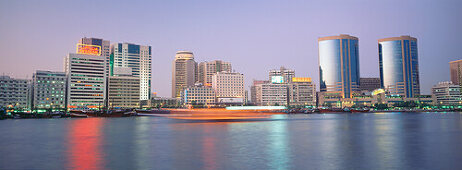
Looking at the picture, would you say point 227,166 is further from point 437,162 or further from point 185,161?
point 437,162

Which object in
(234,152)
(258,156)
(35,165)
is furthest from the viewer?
(234,152)

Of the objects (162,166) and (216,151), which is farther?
(216,151)

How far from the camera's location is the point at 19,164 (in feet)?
79.6

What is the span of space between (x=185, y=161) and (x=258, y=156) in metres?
6.11

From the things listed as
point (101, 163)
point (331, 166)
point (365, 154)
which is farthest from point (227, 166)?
point (365, 154)

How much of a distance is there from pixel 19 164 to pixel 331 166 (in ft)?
73.3

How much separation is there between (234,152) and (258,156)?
325 centimetres

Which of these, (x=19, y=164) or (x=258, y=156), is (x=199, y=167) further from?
(x=19, y=164)

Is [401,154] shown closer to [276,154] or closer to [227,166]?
[276,154]

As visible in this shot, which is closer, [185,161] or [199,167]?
[199,167]

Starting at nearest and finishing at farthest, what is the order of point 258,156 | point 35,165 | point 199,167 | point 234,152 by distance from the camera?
point 199,167 → point 35,165 → point 258,156 → point 234,152

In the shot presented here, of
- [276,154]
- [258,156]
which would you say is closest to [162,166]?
[258,156]

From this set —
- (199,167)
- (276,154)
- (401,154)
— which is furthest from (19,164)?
(401,154)

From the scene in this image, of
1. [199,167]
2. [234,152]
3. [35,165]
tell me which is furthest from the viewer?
[234,152]
